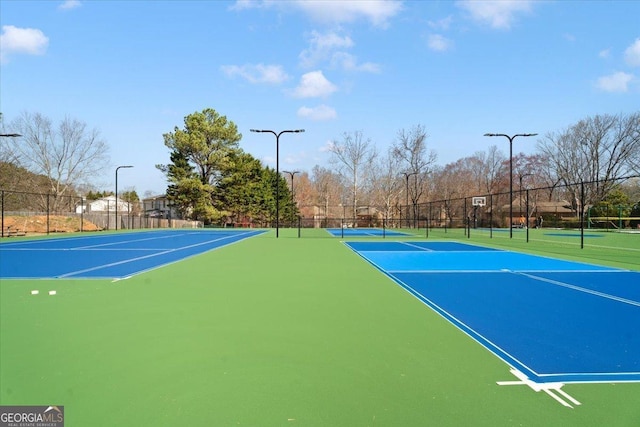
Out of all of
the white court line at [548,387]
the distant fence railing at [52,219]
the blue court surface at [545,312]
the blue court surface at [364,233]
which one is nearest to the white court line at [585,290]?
the blue court surface at [545,312]

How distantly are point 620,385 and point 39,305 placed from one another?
8048mm

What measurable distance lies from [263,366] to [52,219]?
36.7 metres

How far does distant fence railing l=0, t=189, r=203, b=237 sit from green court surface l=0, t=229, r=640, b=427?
24.3 m

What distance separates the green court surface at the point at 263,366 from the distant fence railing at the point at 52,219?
24283mm

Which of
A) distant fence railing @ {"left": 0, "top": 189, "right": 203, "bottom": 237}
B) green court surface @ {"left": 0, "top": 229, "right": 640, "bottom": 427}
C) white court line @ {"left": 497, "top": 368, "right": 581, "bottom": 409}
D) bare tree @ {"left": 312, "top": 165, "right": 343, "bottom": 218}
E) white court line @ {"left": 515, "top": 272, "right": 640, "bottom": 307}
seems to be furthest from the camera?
bare tree @ {"left": 312, "top": 165, "right": 343, "bottom": 218}

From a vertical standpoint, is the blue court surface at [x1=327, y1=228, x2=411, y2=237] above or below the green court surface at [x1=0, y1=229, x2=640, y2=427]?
below

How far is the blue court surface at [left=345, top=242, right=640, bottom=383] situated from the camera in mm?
4230

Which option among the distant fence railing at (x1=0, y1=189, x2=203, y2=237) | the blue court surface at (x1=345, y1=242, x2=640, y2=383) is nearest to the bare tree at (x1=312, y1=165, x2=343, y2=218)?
the distant fence railing at (x1=0, y1=189, x2=203, y2=237)

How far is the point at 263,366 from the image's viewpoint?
412 cm

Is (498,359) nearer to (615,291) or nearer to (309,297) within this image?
(309,297)

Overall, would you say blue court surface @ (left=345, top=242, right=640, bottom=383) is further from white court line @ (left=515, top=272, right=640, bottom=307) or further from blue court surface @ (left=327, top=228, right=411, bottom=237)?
blue court surface @ (left=327, top=228, right=411, bottom=237)

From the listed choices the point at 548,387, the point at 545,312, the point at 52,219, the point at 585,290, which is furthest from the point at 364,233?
the point at 548,387

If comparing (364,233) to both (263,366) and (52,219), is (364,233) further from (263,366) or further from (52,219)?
(263,366)

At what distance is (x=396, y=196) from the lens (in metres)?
56.1
